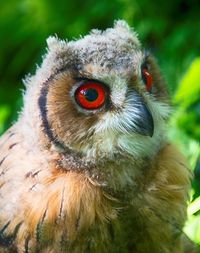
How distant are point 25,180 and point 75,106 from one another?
0.41 metres

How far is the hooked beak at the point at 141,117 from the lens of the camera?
3855 millimetres

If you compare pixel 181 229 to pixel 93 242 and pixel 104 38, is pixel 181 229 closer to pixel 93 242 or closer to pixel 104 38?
pixel 93 242

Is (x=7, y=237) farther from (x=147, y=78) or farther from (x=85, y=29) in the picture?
(x=85, y=29)

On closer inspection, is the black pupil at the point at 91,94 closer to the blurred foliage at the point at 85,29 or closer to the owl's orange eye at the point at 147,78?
the owl's orange eye at the point at 147,78

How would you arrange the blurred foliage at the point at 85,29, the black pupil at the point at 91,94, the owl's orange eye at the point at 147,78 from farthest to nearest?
the blurred foliage at the point at 85,29 < the owl's orange eye at the point at 147,78 < the black pupil at the point at 91,94

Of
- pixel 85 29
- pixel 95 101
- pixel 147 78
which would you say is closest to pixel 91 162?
pixel 95 101

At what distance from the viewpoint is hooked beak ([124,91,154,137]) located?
152 inches

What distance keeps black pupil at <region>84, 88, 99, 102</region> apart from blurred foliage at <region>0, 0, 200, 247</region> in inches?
33.6

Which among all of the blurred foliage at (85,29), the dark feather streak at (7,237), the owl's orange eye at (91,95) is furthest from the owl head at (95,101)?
the blurred foliage at (85,29)

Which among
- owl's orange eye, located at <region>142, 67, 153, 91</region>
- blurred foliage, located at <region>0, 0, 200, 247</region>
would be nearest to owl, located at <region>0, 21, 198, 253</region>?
owl's orange eye, located at <region>142, 67, 153, 91</region>

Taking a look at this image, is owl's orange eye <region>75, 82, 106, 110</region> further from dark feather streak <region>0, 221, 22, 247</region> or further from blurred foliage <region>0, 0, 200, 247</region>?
blurred foliage <region>0, 0, 200, 247</region>

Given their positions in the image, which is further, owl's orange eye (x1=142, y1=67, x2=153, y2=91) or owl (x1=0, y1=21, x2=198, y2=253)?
owl's orange eye (x1=142, y1=67, x2=153, y2=91)

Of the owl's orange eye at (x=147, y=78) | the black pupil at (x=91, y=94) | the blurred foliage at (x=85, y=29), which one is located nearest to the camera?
the black pupil at (x=91, y=94)

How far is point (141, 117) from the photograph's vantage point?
3.86 metres
